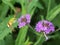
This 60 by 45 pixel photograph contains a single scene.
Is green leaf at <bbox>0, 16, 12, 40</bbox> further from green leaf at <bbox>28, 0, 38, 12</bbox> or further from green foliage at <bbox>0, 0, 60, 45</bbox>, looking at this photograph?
green leaf at <bbox>28, 0, 38, 12</bbox>

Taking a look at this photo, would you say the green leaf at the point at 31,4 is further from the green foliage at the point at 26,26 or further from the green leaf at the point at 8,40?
the green leaf at the point at 8,40

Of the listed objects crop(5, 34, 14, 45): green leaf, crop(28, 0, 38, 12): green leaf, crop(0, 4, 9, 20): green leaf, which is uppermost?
crop(0, 4, 9, 20): green leaf

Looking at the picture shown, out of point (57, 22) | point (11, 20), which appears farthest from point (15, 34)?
point (57, 22)

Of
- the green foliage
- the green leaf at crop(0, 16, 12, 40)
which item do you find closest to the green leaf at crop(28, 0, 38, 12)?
the green foliage

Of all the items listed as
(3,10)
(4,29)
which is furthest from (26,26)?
(3,10)

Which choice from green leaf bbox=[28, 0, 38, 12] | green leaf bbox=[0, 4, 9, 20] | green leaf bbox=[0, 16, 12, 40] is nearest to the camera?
green leaf bbox=[0, 16, 12, 40]

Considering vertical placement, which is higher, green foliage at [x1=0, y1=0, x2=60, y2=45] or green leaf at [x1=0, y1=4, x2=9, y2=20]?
green leaf at [x1=0, y1=4, x2=9, y2=20]

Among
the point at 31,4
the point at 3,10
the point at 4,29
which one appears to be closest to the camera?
the point at 4,29

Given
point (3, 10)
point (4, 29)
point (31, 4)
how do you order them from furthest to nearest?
point (3, 10) → point (31, 4) → point (4, 29)

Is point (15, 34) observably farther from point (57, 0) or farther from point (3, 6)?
point (57, 0)

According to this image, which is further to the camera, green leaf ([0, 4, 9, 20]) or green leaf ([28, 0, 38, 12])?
green leaf ([0, 4, 9, 20])

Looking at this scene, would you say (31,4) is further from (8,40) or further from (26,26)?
(8,40)

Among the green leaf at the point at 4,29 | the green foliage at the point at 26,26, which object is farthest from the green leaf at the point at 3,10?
the green leaf at the point at 4,29
